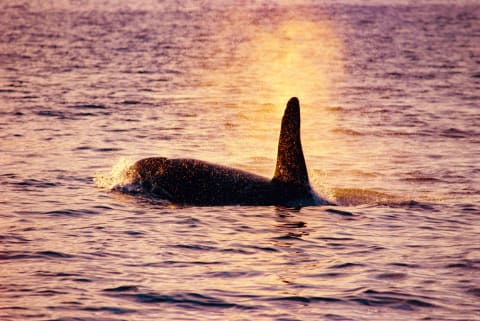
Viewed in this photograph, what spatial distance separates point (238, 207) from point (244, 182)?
23.2 inches

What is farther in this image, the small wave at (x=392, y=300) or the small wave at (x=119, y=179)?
the small wave at (x=119, y=179)

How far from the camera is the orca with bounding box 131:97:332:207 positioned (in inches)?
591

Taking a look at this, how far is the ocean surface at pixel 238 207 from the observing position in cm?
1044

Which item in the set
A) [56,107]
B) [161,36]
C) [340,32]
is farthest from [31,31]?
[56,107]

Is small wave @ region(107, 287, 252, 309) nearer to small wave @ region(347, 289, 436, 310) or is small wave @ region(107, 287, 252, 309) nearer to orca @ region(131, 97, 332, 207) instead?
small wave @ region(347, 289, 436, 310)

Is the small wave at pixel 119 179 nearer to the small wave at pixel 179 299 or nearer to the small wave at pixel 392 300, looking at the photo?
the small wave at pixel 179 299

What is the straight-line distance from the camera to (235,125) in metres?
26.1

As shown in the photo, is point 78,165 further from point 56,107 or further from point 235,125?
point 56,107

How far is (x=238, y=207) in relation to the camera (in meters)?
15.1

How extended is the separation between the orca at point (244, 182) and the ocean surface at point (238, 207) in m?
0.29

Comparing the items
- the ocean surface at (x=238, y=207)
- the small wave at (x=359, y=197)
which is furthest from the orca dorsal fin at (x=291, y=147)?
the small wave at (x=359, y=197)

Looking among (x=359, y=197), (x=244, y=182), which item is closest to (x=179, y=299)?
(x=244, y=182)

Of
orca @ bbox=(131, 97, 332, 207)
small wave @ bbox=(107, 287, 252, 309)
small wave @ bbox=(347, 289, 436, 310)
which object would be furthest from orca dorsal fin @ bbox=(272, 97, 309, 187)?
small wave @ bbox=(107, 287, 252, 309)

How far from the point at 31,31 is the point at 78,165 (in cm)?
6102
